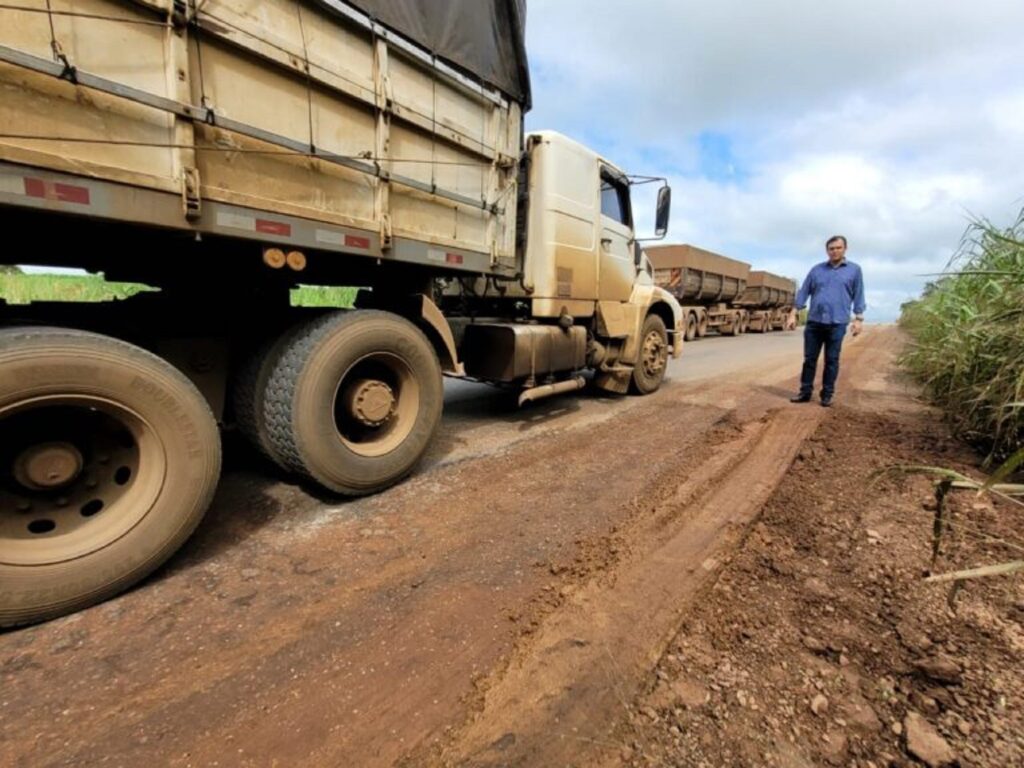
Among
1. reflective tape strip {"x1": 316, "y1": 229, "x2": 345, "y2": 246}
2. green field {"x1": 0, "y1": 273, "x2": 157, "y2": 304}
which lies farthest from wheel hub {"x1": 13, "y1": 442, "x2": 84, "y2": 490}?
green field {"x1": 0, "y1": 273, "x2": 157, "y2": 304}

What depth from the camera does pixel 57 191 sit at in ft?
5.70

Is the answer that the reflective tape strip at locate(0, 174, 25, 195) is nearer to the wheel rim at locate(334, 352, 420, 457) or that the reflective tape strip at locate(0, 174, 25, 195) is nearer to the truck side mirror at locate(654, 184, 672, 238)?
the wheel rim at locate(334, 352, 420, 457)

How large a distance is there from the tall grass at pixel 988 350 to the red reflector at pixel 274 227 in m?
3.59

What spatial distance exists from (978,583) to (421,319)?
10.5ft

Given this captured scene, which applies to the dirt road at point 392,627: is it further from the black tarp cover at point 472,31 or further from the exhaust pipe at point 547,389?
the black tarp cover at point 472,31

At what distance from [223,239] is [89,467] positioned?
3.81 ft

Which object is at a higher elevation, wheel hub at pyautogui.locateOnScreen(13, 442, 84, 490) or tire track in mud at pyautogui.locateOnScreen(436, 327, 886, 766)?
wheel hub at pyautogui.locateOnScreen(13, 442, 84, 490)

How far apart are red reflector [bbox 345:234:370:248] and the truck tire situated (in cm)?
61

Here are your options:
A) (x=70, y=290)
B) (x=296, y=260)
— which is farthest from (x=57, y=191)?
(x=70, y=290)

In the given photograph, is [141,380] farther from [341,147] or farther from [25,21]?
[341,147]

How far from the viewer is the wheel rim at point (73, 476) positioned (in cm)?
189

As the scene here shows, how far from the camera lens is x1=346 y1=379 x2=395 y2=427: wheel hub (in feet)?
9.81

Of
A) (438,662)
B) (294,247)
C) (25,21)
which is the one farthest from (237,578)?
(25,21)

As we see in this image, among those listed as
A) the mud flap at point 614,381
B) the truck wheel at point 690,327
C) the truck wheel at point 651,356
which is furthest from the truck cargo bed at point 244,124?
the truck wheel at point 690,327
